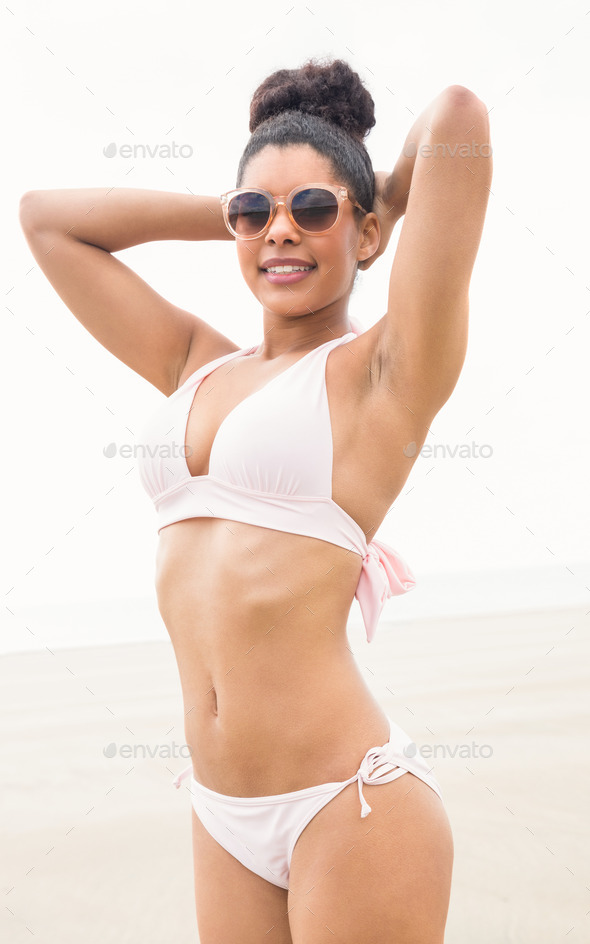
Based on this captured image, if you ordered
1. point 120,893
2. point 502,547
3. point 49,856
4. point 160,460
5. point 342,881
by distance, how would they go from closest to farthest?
point 342,881, point 160,460, point 120,893, point 49,856, point 502,547

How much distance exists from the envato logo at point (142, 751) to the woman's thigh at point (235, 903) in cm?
360

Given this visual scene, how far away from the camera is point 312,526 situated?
159cm

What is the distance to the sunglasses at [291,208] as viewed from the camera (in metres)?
1.77

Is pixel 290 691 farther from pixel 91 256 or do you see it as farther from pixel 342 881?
pixel 91 256

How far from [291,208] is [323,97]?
0.38 metres

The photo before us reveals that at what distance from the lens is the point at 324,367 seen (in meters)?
1.74

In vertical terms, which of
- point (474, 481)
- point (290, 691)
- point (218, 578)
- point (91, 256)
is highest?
point (91, 256)

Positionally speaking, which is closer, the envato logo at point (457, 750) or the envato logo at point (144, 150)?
the envato logo at point (144, 150)

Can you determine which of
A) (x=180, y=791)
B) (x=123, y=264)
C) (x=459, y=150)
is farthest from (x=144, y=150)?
(x=180, y=791)

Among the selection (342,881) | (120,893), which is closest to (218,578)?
(342,881)

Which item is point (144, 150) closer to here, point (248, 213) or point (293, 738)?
point (248, 213)

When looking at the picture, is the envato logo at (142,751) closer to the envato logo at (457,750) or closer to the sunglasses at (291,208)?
the envato logo at (457,750)

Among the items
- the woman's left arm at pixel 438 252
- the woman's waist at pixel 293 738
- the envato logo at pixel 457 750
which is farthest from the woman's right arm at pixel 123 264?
the envato logo at pixel 457 750

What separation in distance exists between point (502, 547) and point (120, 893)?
1976cm
